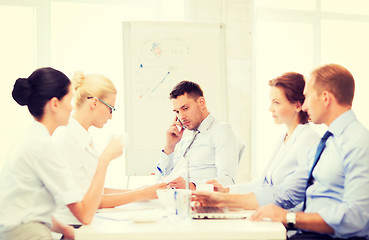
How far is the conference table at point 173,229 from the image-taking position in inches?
60.6

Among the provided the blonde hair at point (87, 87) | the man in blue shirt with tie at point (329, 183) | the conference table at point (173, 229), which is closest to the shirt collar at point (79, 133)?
the blonde hair at point (87, 87)

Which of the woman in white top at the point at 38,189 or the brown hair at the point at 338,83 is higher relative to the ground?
the brown hair at the point at 338,83

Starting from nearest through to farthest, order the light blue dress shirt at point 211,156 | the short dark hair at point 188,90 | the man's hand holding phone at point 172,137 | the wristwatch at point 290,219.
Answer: the wristwatch at point 290,219
the light blue dress shirt at point 211,156
the short dark hair at point 188,90
the man's hand holding phone at point 172,137

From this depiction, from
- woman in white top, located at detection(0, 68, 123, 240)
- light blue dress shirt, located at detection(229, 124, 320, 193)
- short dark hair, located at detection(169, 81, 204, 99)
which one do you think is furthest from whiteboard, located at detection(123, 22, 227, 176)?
woman in white top, located at detection(0, 68, 123, 240)

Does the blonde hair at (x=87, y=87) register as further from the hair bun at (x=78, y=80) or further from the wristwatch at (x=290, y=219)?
the wristwatch at (x=290, y=219)

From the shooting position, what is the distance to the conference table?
5.05ft

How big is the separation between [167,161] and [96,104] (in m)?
1.07

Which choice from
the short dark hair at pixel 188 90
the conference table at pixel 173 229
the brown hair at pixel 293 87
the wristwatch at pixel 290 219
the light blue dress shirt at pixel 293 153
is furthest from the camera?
the short dark hair at pixel 188 90

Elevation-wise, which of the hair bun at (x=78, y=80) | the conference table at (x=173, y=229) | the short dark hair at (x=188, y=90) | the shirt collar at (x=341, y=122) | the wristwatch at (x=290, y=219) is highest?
the hair bun at (x=78, y=80)

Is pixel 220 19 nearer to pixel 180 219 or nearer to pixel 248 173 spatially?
pixel 248 173

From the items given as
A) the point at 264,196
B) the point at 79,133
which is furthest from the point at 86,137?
the point at 264,196

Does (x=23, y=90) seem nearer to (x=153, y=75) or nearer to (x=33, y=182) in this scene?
(x=33, y=182)

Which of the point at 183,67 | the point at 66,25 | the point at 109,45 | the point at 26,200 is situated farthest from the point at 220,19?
the point at 26,200

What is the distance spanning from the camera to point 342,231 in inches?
71.0
